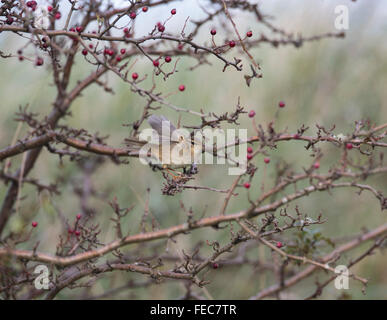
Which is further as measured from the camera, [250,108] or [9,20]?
[250,108]

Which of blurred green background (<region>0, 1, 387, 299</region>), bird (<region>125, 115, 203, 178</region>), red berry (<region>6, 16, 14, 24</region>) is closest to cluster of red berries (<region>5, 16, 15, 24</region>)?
red berry (<region>6, 16, 14, 24</region>)

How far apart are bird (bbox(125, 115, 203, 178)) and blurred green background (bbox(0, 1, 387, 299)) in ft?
5.00

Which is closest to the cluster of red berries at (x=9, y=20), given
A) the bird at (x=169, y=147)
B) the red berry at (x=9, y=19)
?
the red berry at (x=9, y=19)

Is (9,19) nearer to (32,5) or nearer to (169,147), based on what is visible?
(32,5)

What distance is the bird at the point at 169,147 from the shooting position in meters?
1.20

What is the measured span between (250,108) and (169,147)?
215cm

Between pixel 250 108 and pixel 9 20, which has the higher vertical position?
pixel 250 108

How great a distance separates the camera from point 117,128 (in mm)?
3195

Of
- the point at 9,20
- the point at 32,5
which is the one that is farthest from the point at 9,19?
the point at 32,5

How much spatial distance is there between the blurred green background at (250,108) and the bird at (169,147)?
59.9 inches

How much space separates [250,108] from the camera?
330 centimetres

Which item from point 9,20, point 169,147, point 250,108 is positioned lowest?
point 169,147
